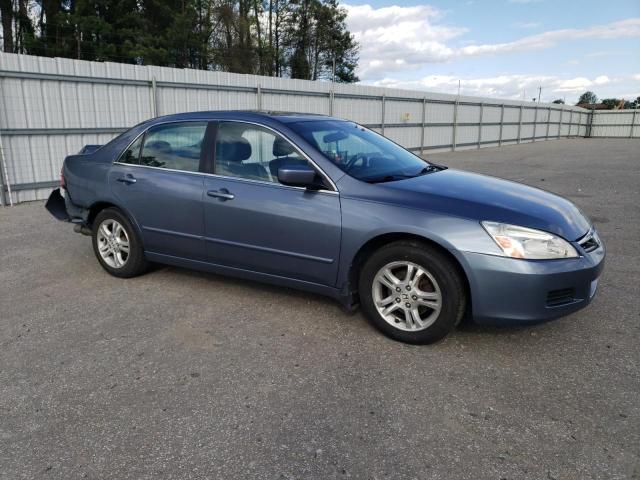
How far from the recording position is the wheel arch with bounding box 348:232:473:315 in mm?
3232

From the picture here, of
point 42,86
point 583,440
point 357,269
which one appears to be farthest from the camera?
point 42,86

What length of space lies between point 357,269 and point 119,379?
1.69 meters

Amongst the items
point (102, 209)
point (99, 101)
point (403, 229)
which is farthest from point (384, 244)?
point (99, 101)

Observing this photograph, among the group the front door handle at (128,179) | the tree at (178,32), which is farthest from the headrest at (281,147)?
the tree at (178,32)

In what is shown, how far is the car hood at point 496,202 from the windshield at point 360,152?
236 mm

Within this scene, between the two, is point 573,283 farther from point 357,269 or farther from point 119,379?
point 119,379

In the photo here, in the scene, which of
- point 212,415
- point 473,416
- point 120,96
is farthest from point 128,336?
point 120,96

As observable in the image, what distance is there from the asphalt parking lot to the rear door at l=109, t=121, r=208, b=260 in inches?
19.4

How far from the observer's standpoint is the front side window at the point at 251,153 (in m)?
3.85

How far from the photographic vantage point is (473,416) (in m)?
2.65

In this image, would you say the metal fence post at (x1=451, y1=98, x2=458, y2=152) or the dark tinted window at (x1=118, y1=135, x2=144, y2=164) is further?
the metal fence post at (x1=451, y1=98, x2=458, y2=152)

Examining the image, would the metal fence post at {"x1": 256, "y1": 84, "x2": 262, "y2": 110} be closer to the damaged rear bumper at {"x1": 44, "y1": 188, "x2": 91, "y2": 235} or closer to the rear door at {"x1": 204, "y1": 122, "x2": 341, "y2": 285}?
the damaged rear bumper at {"x1": 44, "y1": 188, "x2": 91, "y2": 235}

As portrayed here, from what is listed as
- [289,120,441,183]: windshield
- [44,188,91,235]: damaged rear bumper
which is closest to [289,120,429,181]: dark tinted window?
[289,120,441,183]: windshield

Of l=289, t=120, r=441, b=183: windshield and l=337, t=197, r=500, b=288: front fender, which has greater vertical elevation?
l=289, t=120, r=441, b=183: windshield
